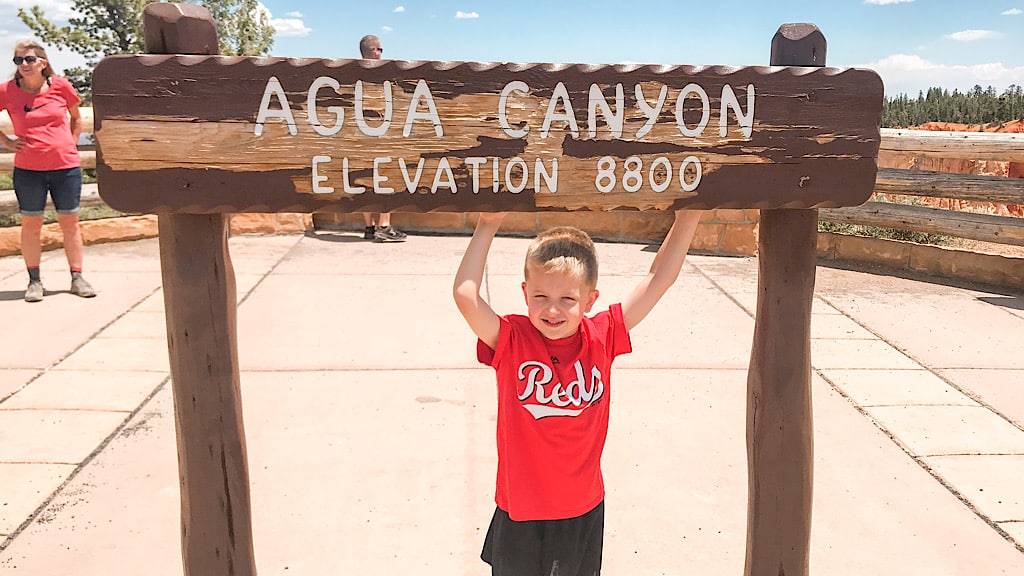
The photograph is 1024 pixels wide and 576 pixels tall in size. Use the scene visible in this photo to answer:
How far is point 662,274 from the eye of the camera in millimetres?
2111

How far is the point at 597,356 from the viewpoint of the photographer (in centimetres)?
204

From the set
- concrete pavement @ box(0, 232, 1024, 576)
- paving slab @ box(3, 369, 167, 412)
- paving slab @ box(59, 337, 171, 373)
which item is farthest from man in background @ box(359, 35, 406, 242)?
paving slab @ box(3, 369, 167, 412)

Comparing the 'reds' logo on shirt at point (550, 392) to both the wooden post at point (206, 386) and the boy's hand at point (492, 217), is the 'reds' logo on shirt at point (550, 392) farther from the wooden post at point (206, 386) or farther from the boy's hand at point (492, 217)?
the wooden post at point (206, 386)

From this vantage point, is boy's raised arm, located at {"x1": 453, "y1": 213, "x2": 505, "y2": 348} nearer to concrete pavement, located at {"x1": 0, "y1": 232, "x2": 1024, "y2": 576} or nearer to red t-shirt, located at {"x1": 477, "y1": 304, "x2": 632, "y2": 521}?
red t-shirt, located at {"x1": 477, "y1": 304, "x2": 632, "y2": 521}

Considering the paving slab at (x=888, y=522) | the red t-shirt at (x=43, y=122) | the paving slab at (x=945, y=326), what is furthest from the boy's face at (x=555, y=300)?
the red t-shirt at (x=43, y=122)

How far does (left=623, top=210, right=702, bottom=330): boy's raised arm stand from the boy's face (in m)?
0.20

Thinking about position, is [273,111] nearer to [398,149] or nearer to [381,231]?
[398,149]

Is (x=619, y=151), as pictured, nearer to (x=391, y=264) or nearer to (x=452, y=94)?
(x=452, y=94)

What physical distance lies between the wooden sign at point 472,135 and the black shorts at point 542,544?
77 centimetres

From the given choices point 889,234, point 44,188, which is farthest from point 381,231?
point 889,234

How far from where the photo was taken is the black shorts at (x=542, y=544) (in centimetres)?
204

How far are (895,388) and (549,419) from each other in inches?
118

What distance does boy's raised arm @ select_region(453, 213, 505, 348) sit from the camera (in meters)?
1.98

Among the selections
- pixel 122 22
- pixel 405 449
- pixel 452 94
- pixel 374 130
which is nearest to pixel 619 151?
pixel 452 94
